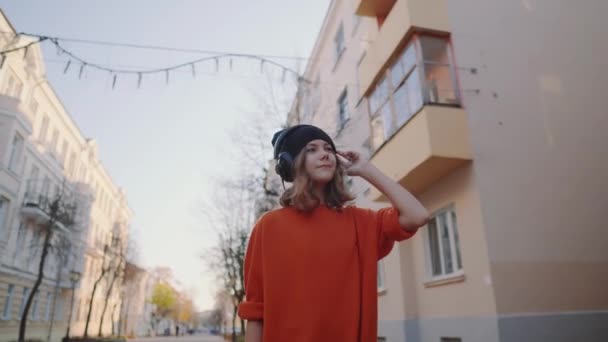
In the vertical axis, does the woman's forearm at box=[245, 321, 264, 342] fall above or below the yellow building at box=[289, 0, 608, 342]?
below

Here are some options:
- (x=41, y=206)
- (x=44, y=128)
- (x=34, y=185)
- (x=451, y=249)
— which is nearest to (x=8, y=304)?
(x=41, y=206)

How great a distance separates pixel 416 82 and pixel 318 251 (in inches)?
→ 317

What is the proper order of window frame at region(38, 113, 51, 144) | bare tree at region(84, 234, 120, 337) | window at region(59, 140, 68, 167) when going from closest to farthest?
window frame at region(38, 113, 51, 144) < bare tree at region(84, 234, 120, 337) < window at region(59, 140, 68, 167)

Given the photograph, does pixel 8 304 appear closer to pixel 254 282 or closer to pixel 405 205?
pixel 254 282

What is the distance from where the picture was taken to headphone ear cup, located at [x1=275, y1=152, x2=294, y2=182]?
181 cm

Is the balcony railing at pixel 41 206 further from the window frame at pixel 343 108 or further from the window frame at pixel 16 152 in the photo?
the window frame at pixel 343 108

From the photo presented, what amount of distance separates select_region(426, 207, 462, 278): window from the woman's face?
728 cm

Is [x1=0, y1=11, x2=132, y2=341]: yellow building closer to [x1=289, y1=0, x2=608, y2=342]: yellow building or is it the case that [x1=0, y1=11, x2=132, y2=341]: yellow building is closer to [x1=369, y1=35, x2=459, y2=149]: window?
[x1=369, y1=35, x2=459, y2=149]: window

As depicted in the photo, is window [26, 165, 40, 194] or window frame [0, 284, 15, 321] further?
window [26, 165, 40, 194]

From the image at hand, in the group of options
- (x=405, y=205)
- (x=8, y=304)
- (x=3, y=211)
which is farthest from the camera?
(x=8, y=304)

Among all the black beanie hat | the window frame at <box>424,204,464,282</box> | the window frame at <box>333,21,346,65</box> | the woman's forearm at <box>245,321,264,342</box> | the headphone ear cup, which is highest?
the window frame at <box>333,21,346,65</box>

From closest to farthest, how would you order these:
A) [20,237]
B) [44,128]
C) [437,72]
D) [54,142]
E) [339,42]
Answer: [437,72]
[339,42]
[20,237]
[44,128]
[54,142]

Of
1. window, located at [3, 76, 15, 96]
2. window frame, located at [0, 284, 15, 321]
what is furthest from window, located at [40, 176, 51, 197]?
window, located at [3, 76, 15, 96]

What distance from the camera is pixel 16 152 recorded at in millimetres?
22312
